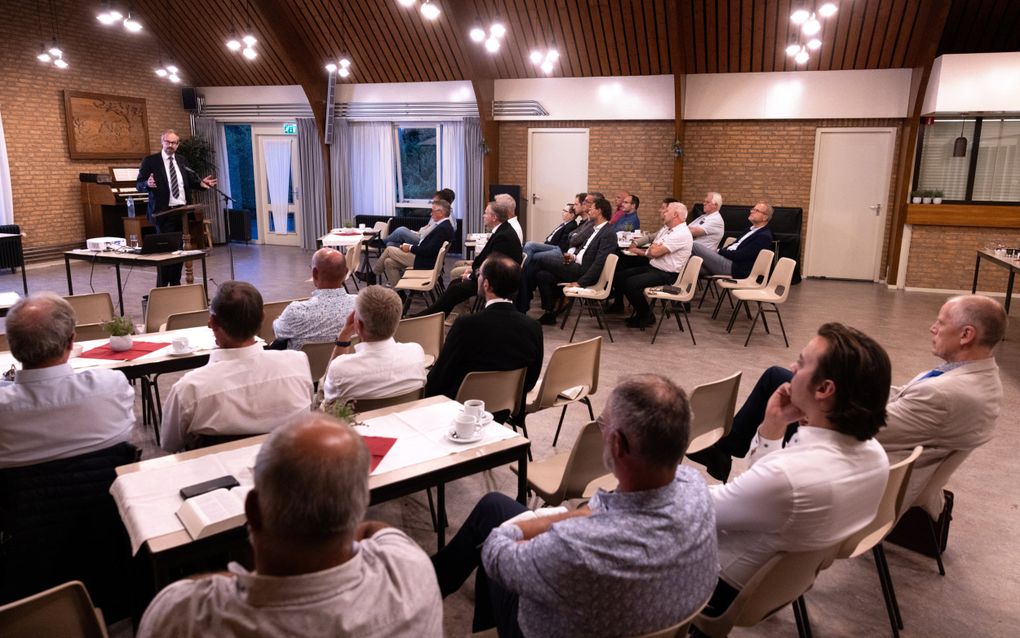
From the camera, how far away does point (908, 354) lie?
22.2ft

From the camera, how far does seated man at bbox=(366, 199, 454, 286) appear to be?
26.8 feet

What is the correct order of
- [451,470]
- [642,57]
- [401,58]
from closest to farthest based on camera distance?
[451,470], [642,57], [401,58]

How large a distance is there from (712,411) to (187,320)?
329 cm

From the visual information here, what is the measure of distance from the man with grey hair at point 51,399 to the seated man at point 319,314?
144cm

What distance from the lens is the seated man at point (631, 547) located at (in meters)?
1.57

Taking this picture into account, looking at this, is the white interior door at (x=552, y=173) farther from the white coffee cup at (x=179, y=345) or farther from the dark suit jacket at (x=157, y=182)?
the white coffee cup at (x=179, y=345)

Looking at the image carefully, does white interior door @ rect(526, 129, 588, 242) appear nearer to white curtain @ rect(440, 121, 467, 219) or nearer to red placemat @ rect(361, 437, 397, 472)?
white curtain @ rect(440, 121, 467, 219)

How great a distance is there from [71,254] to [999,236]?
37.7 feet

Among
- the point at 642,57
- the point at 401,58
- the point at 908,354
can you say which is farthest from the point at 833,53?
the point at 401,58

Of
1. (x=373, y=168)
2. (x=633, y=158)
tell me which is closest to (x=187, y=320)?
(x=633, y=158)

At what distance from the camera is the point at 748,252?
8094mm

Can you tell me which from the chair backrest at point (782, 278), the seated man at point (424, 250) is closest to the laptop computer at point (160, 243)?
the seated man at point (424, 250)

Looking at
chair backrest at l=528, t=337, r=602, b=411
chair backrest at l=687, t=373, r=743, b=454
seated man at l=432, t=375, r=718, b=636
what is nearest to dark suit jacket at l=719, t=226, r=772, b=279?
chair backrest at l=528, t=337, r=602, b=411

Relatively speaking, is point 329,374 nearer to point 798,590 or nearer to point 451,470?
point 451,470
